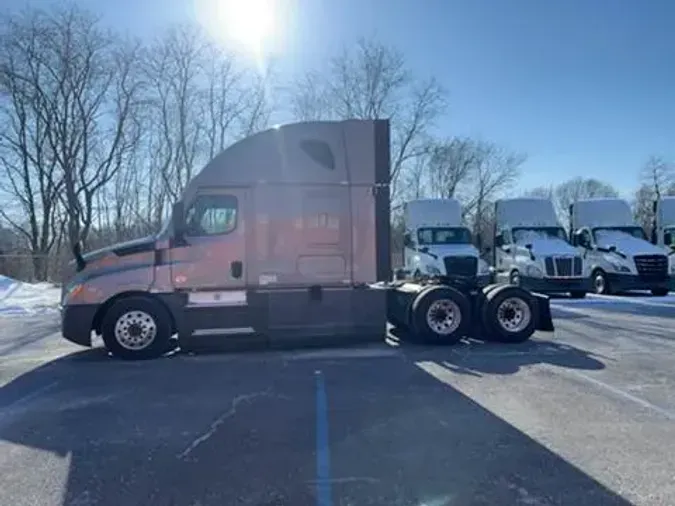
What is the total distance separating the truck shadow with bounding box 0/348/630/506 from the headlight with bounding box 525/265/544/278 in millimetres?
13447

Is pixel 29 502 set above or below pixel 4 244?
below

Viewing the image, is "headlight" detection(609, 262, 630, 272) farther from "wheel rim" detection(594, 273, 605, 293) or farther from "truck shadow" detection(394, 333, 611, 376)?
"truck shadow" detection(394, 333, 611, 376)

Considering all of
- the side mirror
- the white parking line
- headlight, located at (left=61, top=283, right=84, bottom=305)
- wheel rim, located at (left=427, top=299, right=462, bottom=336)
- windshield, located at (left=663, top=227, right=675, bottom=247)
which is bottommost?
the white parking line

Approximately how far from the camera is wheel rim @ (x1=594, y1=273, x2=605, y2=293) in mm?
21484

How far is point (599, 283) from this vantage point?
71.3 ft

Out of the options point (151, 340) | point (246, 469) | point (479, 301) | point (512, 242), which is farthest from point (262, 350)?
point (512, 242)

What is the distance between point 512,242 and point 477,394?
642 inches

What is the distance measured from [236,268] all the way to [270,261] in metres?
0.58

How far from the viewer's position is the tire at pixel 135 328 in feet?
31.1

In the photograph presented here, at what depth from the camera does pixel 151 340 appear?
31.4ft

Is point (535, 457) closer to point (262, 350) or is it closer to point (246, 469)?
point (246, 469)

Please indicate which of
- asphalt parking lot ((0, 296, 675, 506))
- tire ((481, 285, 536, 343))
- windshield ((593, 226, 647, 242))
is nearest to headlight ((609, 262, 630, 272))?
windshield ((593, 226, 647, 242))

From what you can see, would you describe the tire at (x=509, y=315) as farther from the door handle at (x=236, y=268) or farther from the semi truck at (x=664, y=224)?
the semi truck at (x=664, y=224)

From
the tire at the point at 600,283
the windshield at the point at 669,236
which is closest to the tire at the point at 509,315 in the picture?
the tire at the point at 600,283
